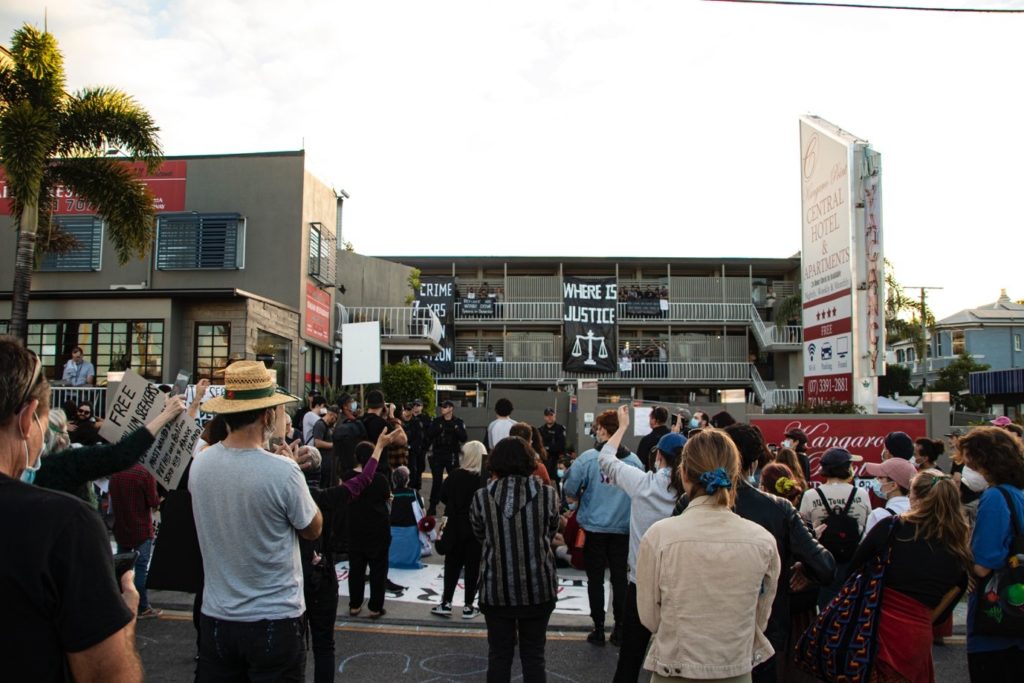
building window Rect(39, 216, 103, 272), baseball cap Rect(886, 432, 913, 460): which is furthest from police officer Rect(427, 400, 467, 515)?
building window Rect(39, 216, 103, 272)

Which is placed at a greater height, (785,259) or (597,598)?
(785,259)

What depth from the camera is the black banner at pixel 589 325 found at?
41031mm

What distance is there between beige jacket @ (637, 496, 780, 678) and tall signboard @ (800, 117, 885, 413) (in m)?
11.8

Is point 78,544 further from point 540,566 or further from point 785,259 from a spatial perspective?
point 785,259

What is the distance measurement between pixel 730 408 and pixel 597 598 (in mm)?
8956

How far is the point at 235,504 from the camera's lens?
3.43 metres

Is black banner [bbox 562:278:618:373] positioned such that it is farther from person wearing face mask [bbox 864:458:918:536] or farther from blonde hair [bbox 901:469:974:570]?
blonde hair [bbox 901:469:974:570]

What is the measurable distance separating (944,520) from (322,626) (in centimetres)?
359

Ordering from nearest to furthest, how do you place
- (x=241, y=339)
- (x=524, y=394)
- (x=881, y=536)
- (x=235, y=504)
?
1. (x=235, y=504)
2. (x=881, y=536)
3. (x=241, y=339)
4. (x=524, y=394)

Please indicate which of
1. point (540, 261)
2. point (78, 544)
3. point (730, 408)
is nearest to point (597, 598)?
point (78, 544)

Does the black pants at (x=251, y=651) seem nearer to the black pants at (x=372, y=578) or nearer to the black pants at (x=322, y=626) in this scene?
the black pants at (x=322, y=626)

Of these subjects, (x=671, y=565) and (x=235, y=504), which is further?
(x=235, y=504)

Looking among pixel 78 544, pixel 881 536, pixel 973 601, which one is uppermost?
pixel 78 544

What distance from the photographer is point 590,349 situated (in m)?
41.1
